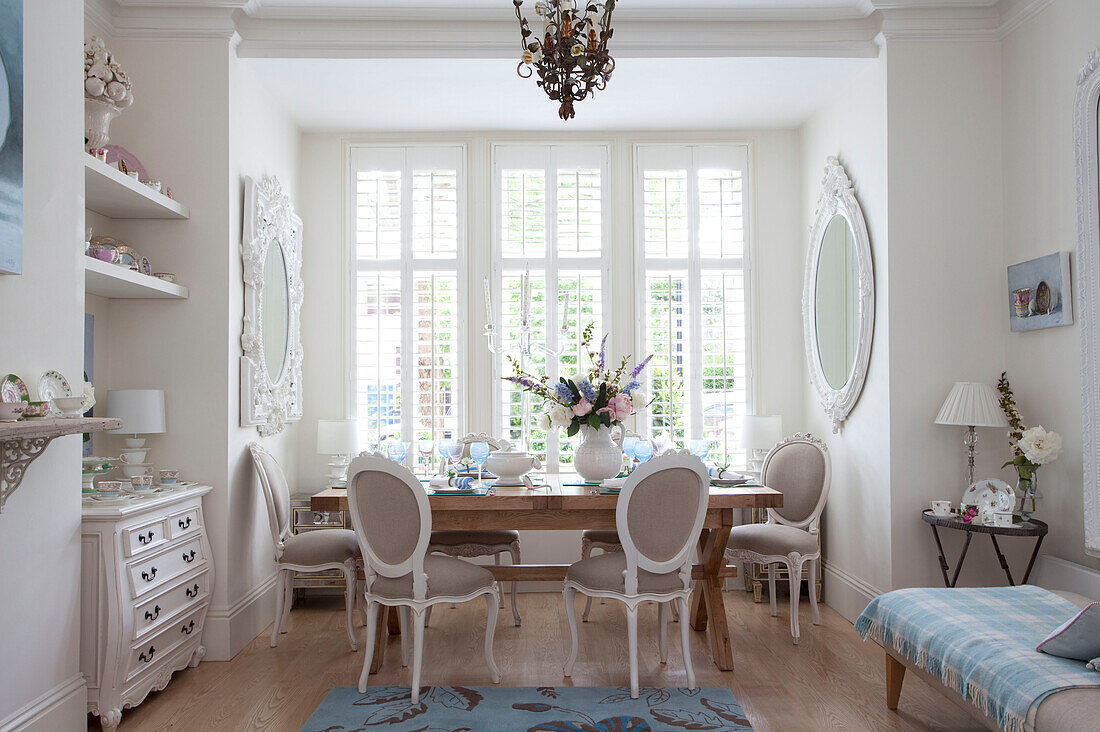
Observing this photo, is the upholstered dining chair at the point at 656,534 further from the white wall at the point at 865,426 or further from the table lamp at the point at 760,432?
the table lamp at the point at 760,432

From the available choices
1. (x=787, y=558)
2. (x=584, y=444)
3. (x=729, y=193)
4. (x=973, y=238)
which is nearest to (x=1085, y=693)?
(x=787, y=558)

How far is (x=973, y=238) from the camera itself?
399 cm

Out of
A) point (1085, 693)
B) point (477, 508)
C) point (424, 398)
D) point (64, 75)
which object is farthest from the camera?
point (424, 398)

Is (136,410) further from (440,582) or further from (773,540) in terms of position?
(773,540)

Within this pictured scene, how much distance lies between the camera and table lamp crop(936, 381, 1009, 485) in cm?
367

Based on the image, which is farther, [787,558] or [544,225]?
[544,225]

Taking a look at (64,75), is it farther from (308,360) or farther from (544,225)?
(544,225)

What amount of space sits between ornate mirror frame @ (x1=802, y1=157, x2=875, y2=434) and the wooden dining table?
3.56 feet

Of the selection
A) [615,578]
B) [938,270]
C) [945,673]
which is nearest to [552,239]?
[938,270]

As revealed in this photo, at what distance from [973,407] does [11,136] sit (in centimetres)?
415

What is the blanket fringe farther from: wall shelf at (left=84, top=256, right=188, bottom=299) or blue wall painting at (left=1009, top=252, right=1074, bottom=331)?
→ wall shelf at (left=84, top=256, right=188, bottom=299)

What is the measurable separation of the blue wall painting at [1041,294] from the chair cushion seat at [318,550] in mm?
3550

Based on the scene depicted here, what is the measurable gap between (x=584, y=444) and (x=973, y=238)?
2330 mm

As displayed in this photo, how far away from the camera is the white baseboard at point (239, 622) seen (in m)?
3.77
